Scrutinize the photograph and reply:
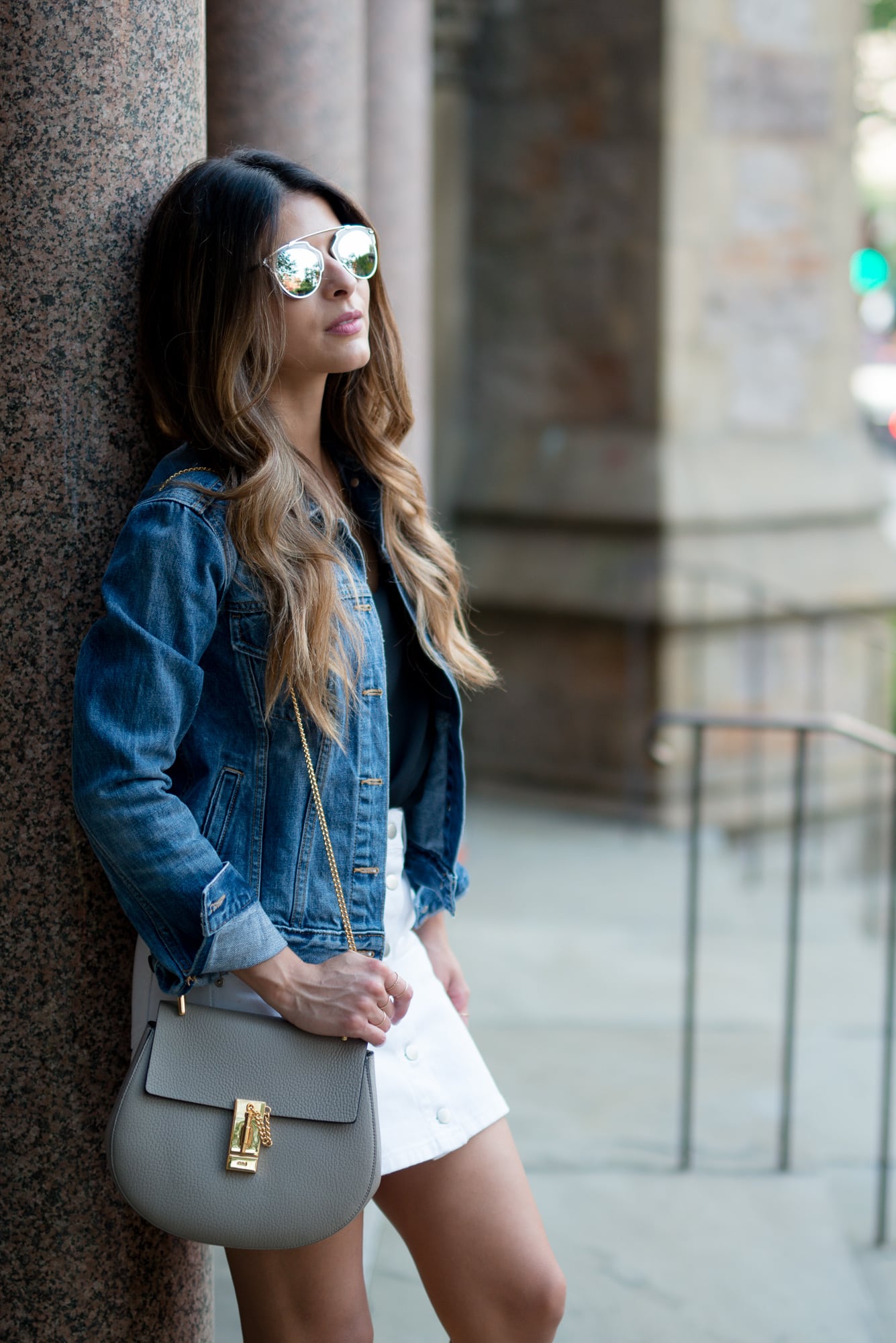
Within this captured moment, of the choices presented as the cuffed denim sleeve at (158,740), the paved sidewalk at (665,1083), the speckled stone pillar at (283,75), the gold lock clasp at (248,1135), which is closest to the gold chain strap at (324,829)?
the cuffed denim sleeve at (158,740)

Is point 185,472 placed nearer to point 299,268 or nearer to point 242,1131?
point 299,268

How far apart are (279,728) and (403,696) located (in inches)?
13.1

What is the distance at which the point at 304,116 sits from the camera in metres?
3.14

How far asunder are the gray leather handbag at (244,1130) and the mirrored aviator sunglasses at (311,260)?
516mm

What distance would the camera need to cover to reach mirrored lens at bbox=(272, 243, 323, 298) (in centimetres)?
168

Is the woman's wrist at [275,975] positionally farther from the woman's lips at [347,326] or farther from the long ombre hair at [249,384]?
the woman's lips at [347,326]

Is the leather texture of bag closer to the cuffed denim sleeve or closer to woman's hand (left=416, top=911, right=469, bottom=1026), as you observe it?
the cuffed denim sleeve

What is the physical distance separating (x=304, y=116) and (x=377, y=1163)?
240 centimetres

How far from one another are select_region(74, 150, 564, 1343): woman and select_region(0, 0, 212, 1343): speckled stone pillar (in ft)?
0.21

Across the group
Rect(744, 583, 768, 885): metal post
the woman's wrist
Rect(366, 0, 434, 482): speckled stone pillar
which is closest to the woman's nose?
the woman's wrist

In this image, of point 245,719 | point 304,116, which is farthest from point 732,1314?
point 304,116

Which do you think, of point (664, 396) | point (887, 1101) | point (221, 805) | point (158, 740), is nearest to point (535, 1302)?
point (221, 805)

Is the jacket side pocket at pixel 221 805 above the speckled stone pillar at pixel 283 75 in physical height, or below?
below

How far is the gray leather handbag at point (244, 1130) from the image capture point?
1548 mm
